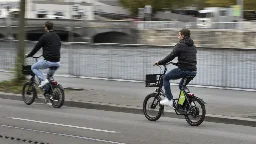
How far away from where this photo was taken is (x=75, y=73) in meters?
18.0

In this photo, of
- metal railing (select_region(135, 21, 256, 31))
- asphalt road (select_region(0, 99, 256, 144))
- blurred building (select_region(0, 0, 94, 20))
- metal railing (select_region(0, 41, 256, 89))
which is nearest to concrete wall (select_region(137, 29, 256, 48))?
metal railing (select_region(135, 21, 256, 31))

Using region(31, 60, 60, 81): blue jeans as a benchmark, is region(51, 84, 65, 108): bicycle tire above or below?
below

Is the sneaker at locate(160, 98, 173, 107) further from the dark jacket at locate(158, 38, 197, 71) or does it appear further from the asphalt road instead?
the dark jacket at locate(158, 38, 197, 71)

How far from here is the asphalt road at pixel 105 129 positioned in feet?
26.4

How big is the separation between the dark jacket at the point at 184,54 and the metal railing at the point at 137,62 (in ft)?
16.4

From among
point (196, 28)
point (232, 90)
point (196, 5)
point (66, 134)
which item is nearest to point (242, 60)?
point (232, 90)

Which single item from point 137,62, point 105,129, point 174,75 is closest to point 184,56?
point 174,75

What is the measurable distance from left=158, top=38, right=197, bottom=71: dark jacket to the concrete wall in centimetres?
5209

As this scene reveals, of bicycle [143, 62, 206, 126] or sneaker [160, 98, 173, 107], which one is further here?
sneaker [160, 98, 173, 107]

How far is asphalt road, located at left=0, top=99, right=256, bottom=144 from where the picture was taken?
8.05 meters

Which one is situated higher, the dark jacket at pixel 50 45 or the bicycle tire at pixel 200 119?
the dark jacket at pixel 50 45

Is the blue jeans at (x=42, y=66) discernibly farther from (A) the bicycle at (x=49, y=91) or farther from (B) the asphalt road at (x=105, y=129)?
(B) the asphalt road at (x=105, y=129)

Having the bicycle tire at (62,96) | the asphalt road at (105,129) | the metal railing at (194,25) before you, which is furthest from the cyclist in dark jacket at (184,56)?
the metal railing at (194,25)

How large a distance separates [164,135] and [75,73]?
9.81 meters
